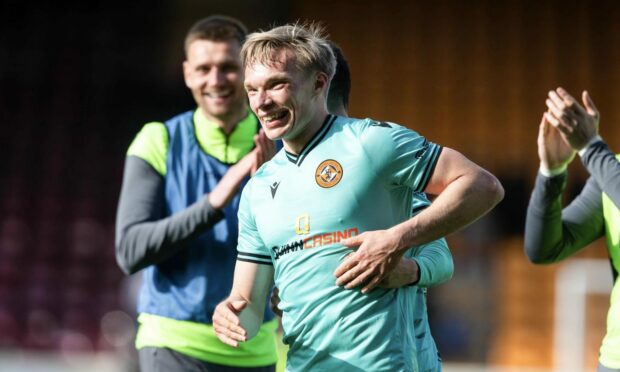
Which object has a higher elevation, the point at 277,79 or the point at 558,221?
the point at 277,79

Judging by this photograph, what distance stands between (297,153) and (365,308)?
1.46ft

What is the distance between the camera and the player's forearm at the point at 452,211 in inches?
98.3

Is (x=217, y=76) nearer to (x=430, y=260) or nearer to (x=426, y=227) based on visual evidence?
(x=430, y=260)

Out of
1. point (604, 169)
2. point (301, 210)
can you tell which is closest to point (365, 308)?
point (301, 210)

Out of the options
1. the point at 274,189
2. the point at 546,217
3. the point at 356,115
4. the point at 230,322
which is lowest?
the point at 230,322

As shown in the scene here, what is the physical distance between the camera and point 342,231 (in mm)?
2604

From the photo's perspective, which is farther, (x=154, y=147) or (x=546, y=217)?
(x=154, y=147)

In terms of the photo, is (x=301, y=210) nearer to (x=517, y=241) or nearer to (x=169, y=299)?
(x=169, y=299)

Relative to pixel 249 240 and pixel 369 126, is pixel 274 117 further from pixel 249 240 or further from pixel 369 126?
pixel 249 240

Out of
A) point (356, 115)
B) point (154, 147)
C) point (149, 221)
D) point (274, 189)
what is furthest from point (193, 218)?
point (356, 115)

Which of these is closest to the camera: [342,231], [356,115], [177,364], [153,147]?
[342,231]

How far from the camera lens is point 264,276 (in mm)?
2816

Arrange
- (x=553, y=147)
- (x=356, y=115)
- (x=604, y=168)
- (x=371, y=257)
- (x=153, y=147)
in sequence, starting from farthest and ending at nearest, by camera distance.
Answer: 1. (x=356, y=115)
2. (x=153, y=147)
3. (x=553, y=147)
4. (x=604, y=168)
5. (x=371, y=257)

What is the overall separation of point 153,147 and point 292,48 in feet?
3.70
